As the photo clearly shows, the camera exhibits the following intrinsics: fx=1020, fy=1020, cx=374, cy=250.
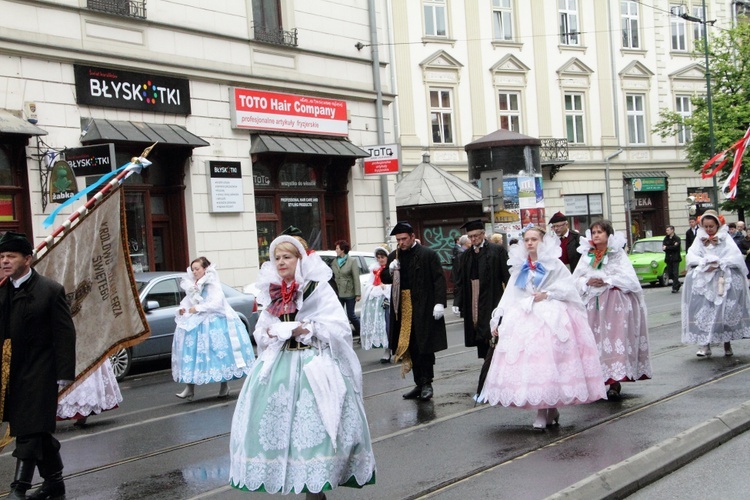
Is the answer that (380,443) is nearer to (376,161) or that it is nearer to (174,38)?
(174,38)

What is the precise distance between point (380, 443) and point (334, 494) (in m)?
1.63

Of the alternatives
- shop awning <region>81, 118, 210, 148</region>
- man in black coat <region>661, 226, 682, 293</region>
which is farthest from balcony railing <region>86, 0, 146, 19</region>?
man in black coat <region>661, 226, 682, 293</region>

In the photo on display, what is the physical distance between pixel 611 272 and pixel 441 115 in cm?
2678

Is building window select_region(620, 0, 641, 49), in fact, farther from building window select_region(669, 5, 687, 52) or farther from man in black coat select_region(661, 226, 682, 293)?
man in black coat select_region(661, 226, 682, 293)

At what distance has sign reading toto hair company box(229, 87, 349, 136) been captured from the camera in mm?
22406

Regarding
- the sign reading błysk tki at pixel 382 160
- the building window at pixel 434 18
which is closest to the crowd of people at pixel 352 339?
the sign reading błysk tki at pixel 382 160

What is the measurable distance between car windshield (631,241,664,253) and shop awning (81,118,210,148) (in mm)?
16630

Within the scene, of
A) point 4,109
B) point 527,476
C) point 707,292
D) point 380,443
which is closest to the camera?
point 527,476

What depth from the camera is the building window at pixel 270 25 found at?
23.4 metres

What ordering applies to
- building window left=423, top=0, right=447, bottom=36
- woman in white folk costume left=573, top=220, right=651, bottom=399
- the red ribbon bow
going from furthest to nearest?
building window left=423, top=0, right=447, bottom=36 < woman in white folk costume left=573, top=220, right=651, bottom=399 < the red ribbon bow

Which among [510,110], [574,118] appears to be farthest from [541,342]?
[574,118]

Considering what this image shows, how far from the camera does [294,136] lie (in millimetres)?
23781

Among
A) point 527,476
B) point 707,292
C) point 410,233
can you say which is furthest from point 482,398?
point 707,292

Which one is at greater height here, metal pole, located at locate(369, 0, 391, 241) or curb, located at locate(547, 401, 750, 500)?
metal pole, located at locate(369, 0, 391, 241)
